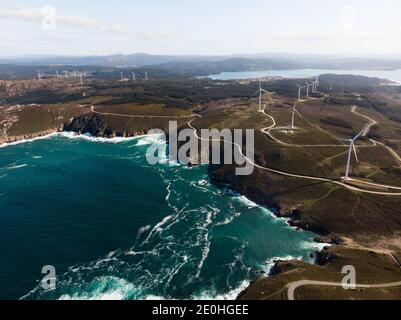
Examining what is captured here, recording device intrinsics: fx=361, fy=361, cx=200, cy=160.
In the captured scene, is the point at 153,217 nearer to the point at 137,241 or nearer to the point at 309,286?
the point at 137,241

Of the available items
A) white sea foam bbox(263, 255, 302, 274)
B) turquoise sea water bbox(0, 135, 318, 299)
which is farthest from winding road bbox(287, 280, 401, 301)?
turquoise sea water bbox(0, 135, 318, 299)

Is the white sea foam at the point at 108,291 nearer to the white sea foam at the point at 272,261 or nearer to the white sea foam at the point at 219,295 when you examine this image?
the white sea foam at the point at 219,295

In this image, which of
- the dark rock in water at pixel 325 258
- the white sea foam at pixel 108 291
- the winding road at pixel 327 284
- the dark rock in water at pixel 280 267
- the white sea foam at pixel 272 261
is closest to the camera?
the white sea foam at pixel 108 291

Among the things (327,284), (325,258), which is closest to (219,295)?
(327,284)

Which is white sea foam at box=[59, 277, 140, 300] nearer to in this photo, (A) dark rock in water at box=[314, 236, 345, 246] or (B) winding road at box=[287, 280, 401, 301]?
(B) winding road at box=[287, 280, 401, 301]

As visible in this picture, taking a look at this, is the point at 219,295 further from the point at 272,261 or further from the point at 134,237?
the point at 134,237

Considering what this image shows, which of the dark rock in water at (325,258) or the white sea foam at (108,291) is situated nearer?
the white sea foam at (108,291)

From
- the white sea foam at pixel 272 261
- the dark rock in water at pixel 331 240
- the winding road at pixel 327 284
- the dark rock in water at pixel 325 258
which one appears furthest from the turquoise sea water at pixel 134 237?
the winding road at pixel 327 284

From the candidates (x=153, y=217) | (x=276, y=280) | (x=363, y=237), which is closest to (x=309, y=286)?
(x=276, y=280)
